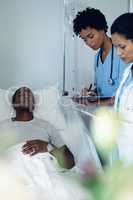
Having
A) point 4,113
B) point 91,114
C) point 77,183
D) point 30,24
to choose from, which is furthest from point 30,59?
point 77,183

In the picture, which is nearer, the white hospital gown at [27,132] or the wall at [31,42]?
the white hospital gown at [27,132]

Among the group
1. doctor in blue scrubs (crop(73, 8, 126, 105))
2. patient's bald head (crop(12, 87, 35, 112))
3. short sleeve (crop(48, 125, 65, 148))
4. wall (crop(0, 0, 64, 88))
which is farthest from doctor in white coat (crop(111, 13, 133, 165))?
wall (crop(0, 0, 64, 88))

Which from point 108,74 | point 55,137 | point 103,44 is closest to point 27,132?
point 55,137

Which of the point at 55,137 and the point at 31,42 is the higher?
the point at 31,42

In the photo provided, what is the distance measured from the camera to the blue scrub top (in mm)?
2219

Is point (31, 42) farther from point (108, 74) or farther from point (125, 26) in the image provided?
point (125, 26)

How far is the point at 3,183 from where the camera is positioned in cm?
161

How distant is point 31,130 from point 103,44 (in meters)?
0.74

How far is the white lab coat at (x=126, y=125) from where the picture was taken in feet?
5.02

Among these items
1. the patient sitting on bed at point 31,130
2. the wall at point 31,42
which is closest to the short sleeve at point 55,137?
the patient sitting on bed at point 31,130

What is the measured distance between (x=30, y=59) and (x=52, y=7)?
1.56 feet

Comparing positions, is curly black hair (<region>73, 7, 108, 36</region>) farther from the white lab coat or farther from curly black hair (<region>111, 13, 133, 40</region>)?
the white lab coat

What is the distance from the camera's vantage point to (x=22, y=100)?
224 centimetres

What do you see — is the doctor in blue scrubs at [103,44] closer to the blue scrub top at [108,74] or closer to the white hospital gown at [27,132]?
the blue scrub top at [108,74]
